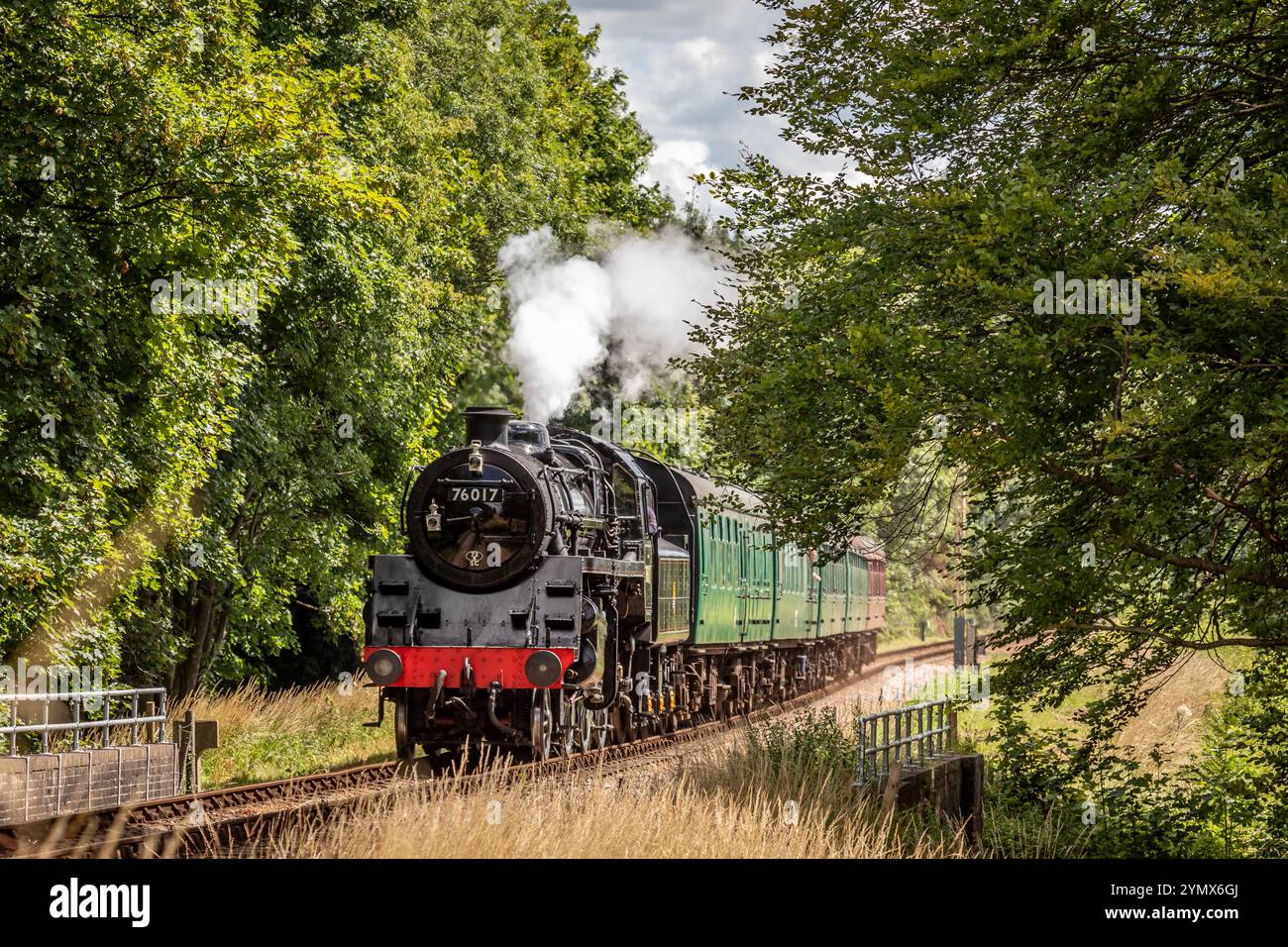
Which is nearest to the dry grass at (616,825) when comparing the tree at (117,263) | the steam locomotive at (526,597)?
the steam locomotive at (526,597)

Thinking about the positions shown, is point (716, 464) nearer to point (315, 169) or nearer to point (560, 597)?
point (560, 597)

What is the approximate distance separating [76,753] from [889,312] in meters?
8.20

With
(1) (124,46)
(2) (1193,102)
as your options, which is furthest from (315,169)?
(2) (1193,102)

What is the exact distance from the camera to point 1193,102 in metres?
11.5

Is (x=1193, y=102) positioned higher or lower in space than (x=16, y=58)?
lower

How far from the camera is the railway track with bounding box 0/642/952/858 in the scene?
986cm

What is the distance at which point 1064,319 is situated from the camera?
10.1 metres

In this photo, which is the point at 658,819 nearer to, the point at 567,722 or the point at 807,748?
the point at 807,748

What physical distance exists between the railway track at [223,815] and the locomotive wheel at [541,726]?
274 millimetres

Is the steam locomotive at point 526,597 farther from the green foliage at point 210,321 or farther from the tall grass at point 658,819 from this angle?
the green foliage at point 210,321

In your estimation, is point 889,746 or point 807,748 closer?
point 889,746

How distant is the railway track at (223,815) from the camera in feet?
32.3

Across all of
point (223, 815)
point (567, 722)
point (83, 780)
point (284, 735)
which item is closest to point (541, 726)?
point (567, 722)

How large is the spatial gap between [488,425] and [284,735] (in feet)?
18.1
